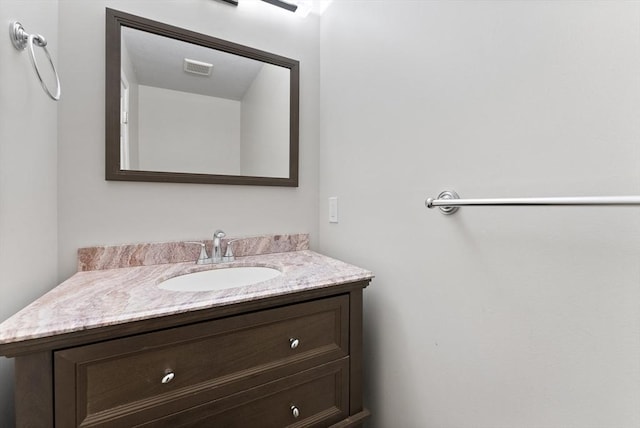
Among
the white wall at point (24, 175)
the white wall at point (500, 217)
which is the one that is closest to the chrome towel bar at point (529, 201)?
the white wall at point (500, 217)

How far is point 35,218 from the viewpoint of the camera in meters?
0.85

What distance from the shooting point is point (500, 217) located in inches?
28.2

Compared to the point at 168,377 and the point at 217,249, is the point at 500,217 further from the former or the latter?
the point at 217,249

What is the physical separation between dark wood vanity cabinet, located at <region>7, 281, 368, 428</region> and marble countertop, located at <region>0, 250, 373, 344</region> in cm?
3

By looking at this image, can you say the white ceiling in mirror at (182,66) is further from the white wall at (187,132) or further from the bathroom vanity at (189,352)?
the bathroom vanity at (189,352)

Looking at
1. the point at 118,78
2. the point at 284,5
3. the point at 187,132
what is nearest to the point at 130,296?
the point at 187,132

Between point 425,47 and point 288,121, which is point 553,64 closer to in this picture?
point 425,47

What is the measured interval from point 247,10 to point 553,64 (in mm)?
1325

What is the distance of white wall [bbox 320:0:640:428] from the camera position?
54cm

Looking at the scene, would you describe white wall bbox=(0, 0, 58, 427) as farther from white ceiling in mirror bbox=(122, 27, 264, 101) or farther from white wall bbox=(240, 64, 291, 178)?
white wall bbox=(240, 64, 291, 178)

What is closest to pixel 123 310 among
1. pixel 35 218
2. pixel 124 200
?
pixel 35 218

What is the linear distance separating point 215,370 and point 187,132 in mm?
980

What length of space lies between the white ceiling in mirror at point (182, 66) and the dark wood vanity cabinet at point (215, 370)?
1026 mm

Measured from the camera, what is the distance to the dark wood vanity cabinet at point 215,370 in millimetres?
577
